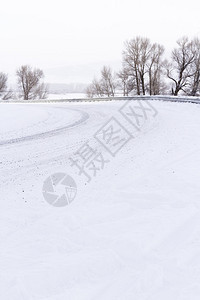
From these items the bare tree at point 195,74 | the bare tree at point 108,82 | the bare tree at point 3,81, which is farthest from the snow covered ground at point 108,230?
the bare tree at point 3,81

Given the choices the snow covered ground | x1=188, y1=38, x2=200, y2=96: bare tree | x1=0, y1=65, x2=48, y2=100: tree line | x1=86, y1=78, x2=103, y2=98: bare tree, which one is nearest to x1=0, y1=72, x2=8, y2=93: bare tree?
x1=0, y1=65, x2=48, y2=100: tree line

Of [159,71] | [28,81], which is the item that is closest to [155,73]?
[159,71]

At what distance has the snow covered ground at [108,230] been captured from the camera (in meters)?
3.33

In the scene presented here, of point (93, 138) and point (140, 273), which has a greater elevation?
point (93, 138)

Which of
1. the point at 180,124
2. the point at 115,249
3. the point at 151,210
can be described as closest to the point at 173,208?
the point at 151,210

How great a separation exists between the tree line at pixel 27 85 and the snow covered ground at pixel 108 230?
2463 inches

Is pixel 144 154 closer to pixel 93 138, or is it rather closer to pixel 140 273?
pixel 93 138

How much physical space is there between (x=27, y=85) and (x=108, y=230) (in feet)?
222

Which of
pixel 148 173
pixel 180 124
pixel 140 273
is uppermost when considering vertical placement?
pixel 180 124

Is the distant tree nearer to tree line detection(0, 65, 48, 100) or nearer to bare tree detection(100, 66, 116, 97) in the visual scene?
bare tree detection(100, 66, 116, 97)

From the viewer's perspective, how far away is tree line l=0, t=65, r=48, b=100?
6681 centimetres

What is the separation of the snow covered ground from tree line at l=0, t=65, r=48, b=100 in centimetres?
6257

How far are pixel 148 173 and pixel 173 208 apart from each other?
1.87m

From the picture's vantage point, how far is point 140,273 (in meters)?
3.47
